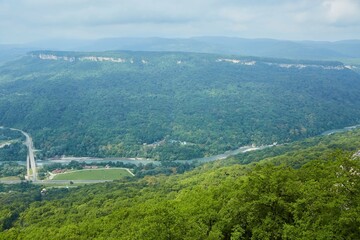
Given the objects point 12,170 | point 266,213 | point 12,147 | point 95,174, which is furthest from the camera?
point 12,147

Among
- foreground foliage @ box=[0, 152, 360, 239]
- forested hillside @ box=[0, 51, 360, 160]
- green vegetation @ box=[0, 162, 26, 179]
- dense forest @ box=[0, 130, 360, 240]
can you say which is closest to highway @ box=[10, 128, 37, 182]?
green vegetation @ box=[0, 162, 26, 179]

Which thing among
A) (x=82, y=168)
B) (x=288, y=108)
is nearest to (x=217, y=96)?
(x=288, y=108)

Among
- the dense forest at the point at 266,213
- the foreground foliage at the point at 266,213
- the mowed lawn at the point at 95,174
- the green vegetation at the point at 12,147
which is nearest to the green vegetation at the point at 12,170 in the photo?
the green vegetation at the point at 12,147

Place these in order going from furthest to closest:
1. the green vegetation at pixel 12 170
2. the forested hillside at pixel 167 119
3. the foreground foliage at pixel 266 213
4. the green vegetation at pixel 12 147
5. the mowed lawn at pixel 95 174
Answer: the forested hillside at pixel 167 119, the green vegetation at pixel 12 147, the green vegetation at pixel 12 170, the mowed lawn at pixel 95 174, the foreground foliage at pixel 266 213

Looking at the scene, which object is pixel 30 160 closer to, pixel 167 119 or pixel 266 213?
pixel 167 119

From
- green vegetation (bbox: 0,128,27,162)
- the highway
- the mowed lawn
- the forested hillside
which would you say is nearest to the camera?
the mowed lawn

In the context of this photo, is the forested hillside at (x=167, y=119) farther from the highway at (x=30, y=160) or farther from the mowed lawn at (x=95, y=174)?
the mowed lawn at (x=95, y=174)

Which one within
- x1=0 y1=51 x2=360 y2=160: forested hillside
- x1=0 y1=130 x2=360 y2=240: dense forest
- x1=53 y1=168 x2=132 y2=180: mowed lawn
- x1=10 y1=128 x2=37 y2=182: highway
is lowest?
x1=10 y1=128 x2=37 y2=182: highway

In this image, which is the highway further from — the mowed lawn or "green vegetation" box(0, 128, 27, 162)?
the mowed lawn

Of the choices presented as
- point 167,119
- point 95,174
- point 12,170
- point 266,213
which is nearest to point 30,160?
point 12,170
